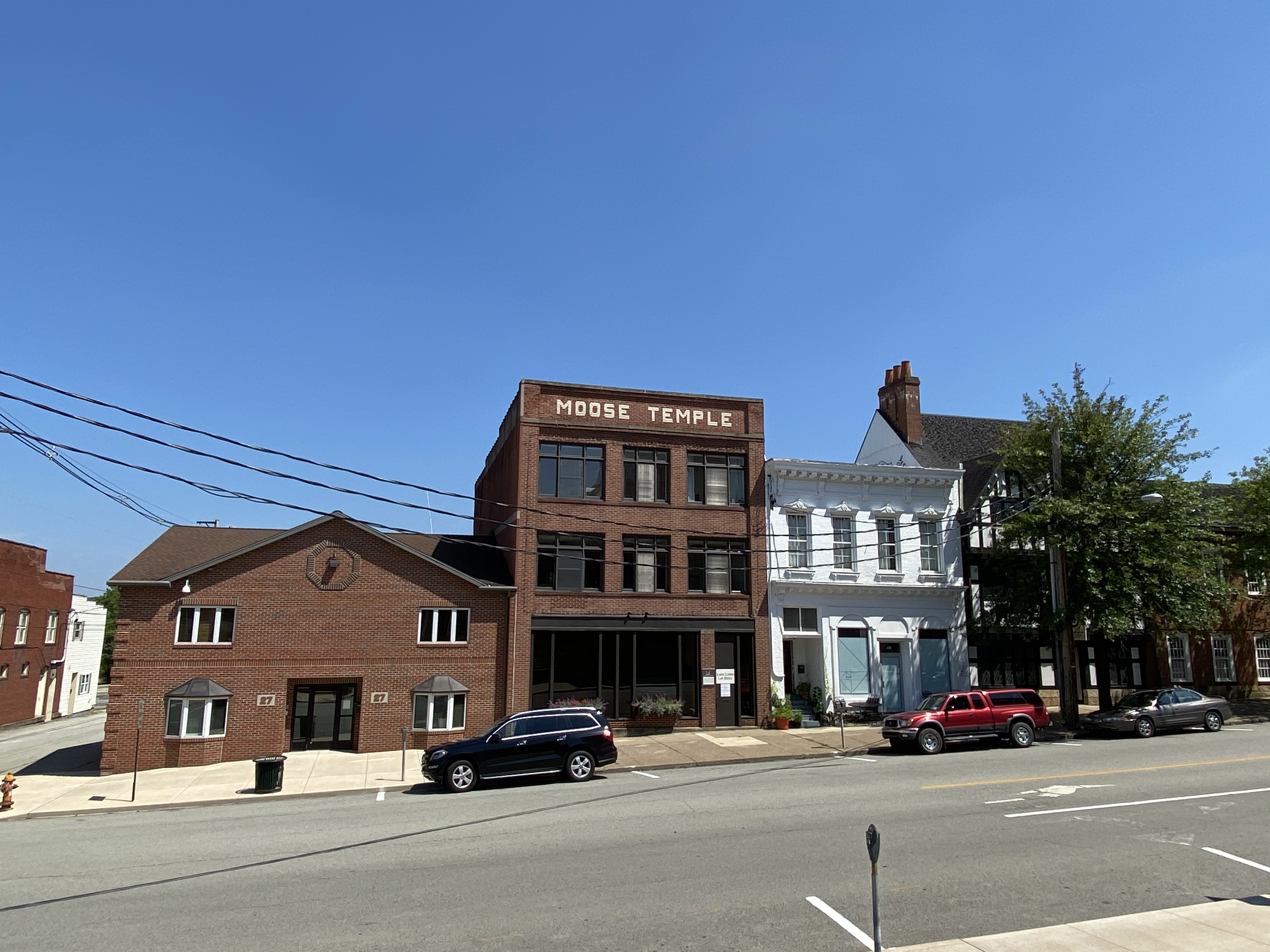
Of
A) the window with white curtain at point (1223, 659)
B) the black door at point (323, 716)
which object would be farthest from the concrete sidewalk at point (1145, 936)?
the window with white curtain at point (1223, 659)

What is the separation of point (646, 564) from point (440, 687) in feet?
26.7

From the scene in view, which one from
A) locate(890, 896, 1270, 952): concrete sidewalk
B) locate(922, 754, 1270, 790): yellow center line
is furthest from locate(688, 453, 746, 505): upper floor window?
locate(890, 896, 1270, 952): concrete sidewalk

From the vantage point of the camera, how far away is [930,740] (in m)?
23.2

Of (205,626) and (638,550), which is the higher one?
(638,550)

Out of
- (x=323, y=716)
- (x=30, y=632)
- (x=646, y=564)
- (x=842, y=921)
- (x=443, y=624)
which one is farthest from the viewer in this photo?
(x=30, y=632)

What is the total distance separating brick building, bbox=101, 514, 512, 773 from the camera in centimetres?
2512

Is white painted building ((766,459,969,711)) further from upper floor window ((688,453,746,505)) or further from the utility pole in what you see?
the utility pole

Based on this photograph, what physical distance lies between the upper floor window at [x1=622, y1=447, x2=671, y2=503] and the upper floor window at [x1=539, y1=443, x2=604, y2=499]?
0.92 metres

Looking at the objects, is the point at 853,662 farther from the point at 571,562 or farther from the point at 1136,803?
the point at 1136,803

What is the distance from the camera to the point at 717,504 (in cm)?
3128

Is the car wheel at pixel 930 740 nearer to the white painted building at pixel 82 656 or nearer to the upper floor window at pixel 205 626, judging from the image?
the upper floor window at pixel 205 626

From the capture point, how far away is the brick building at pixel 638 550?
95.5ft

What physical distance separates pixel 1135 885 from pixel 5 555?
49.8 metres

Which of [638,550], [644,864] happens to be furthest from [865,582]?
[644,864]
